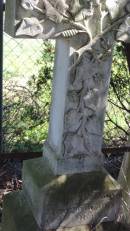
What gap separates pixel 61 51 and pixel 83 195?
726mm

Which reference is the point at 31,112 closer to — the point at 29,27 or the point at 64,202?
the point at 64,202

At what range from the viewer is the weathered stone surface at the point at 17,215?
7.45 ft

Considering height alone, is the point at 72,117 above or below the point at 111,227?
above

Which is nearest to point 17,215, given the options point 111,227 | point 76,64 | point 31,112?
point 111,227

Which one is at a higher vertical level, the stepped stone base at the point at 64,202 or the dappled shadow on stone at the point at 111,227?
the stepped stone base at the point at 64,202

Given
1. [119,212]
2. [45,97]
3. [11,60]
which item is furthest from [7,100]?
[119,212]

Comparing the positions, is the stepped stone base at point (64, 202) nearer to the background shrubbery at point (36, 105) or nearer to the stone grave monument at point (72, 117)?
the stone grave monument at point (72, 117)

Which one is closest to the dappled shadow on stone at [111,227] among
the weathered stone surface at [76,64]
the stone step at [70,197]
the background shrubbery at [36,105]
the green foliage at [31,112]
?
the stone step at [70,197]

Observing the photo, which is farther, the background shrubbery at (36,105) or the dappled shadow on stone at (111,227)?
the background shrubbery at (36,105)

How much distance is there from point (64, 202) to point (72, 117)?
0.42m

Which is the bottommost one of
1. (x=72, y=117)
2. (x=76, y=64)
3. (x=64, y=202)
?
(x=64, y=202)

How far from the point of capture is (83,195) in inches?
87.7

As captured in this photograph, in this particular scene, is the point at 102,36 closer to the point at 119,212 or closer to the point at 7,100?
the point at 119,212

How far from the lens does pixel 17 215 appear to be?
7.68ft
